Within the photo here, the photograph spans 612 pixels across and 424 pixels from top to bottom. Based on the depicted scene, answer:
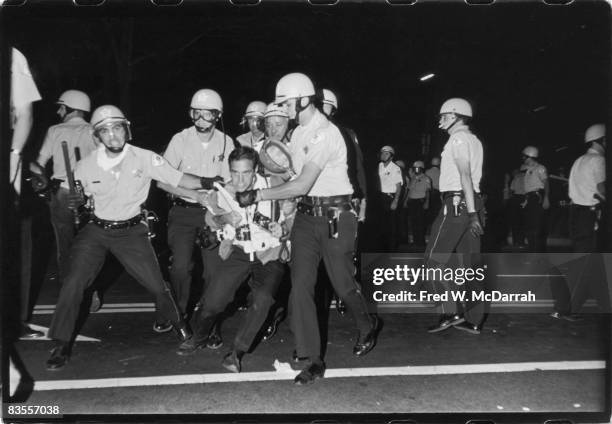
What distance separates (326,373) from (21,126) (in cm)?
261

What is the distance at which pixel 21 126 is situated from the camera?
318 cm

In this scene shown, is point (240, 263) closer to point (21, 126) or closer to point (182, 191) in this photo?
point (182, 191)

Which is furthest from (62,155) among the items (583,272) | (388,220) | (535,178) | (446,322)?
(535,178)

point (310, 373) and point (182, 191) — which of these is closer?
point (310, 373)

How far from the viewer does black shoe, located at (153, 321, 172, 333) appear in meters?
4.52

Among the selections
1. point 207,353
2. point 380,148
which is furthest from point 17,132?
point 380,148

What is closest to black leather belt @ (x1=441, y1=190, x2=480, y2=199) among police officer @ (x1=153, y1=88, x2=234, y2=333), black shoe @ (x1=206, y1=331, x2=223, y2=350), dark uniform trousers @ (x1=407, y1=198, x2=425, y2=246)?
police officer @ (x1=153, y1=88, x2=234, y2=333)

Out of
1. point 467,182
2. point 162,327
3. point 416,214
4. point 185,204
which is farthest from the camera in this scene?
point 416,214

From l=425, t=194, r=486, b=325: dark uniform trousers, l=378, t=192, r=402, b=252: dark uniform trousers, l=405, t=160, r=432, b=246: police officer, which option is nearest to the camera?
l=425, t=194, r=486, b=325: dark uniform trousers

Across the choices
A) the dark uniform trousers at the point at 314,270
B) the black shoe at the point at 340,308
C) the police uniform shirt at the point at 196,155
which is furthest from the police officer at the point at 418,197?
the dark uniform trousers at the point at 314,270

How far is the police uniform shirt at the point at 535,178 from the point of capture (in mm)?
8047

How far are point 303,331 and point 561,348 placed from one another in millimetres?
2181

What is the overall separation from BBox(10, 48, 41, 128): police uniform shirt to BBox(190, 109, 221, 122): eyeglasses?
1700mm

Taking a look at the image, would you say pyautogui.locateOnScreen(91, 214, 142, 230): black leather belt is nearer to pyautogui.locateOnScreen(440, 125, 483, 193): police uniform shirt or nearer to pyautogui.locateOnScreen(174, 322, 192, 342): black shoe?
pyautogui.locateOnScreen(174, 322, 192, 342): black shoe
